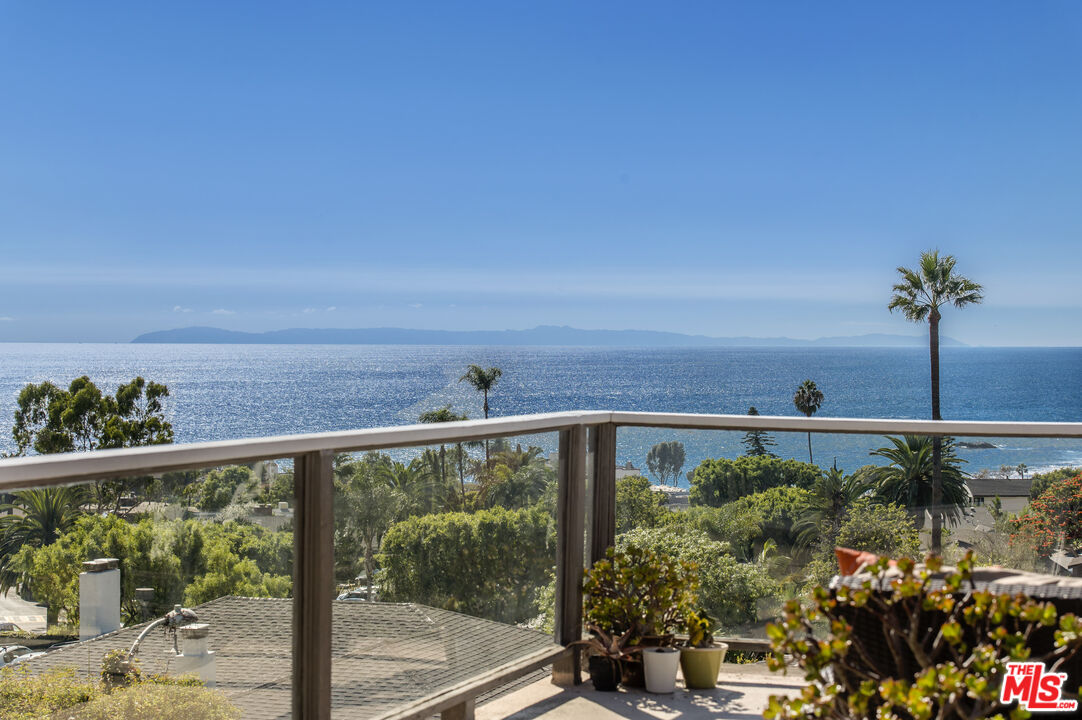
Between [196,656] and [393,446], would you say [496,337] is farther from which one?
[196,656]

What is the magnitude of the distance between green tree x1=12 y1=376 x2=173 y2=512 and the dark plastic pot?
43039 mm

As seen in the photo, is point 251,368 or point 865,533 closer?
point 865,533

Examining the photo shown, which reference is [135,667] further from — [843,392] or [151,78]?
[843,392]

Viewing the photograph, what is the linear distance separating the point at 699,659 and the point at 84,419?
4643cm

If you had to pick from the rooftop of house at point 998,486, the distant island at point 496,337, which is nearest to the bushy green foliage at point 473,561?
the rooftop of house at point 998,486

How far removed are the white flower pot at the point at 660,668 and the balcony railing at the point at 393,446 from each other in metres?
0.31

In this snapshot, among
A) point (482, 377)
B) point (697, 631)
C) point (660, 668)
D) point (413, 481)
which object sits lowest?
point (482, 377)

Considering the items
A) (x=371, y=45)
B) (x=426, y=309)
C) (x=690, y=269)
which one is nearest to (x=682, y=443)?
(x=371, y=45)

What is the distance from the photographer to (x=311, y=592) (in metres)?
2.54

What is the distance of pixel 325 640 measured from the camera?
2.57 metres

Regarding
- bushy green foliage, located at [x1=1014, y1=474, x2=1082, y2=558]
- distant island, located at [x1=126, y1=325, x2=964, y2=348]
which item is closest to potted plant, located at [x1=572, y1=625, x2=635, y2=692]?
bushy green foliage, located at [x1=1014, y1=474, x2=1082, y2=558]

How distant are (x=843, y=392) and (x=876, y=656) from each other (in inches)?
3048

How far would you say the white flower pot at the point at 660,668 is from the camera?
3.61 metres

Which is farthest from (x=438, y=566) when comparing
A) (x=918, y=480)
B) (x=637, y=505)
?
(x=918, y=480)
